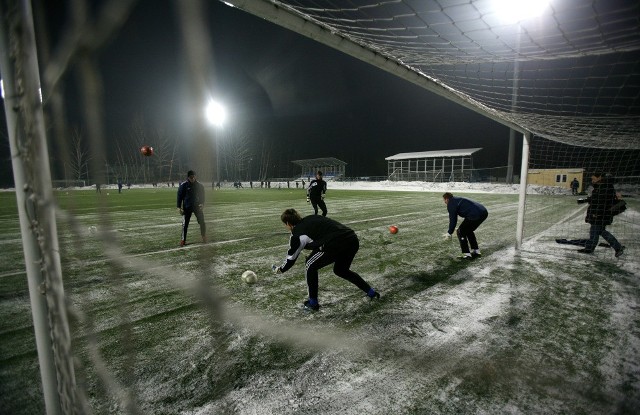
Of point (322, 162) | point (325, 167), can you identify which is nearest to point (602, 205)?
Result: point (322, 162)

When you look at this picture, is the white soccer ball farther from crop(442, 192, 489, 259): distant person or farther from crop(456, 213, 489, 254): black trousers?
crop(456, 213, 489, 254): black trousers

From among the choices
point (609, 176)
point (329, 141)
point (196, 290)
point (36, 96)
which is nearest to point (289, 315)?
point (196, 290)

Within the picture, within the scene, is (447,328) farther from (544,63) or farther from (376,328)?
(544,63)

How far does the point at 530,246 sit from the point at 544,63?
403cm

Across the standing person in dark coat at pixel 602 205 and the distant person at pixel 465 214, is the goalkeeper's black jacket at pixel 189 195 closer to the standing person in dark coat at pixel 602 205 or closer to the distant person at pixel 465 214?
the distant person at pixel 465 214

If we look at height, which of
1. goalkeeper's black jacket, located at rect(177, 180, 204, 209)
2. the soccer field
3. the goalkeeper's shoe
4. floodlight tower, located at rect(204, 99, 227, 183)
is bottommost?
the soccer field

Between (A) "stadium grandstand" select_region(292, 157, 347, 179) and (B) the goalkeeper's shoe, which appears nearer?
(B) the goalkeeper's shoe

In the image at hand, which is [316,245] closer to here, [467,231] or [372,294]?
[372,294]

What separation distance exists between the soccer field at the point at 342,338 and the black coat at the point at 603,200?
85cm

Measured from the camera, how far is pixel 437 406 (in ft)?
7.17

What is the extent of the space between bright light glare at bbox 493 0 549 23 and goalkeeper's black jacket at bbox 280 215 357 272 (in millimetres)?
3020

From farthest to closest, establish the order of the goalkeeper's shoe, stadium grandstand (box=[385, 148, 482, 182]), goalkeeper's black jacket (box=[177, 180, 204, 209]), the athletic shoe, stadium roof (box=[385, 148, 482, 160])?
stadium roof (box=[385, 148, 482, 160]), stadium grandstand (box=[385, 148, 482, 182]), goalkeeper's black jacket (box=[177, 180, 204, 209]), the goalkeeper's shoe, the athletic shoe

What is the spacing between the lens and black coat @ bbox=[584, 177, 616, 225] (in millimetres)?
6156

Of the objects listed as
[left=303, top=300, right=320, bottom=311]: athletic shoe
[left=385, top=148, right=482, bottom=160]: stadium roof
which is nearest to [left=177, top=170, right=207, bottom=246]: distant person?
[left=303, top=300, right=320, bottom=311]: athletic shoe
